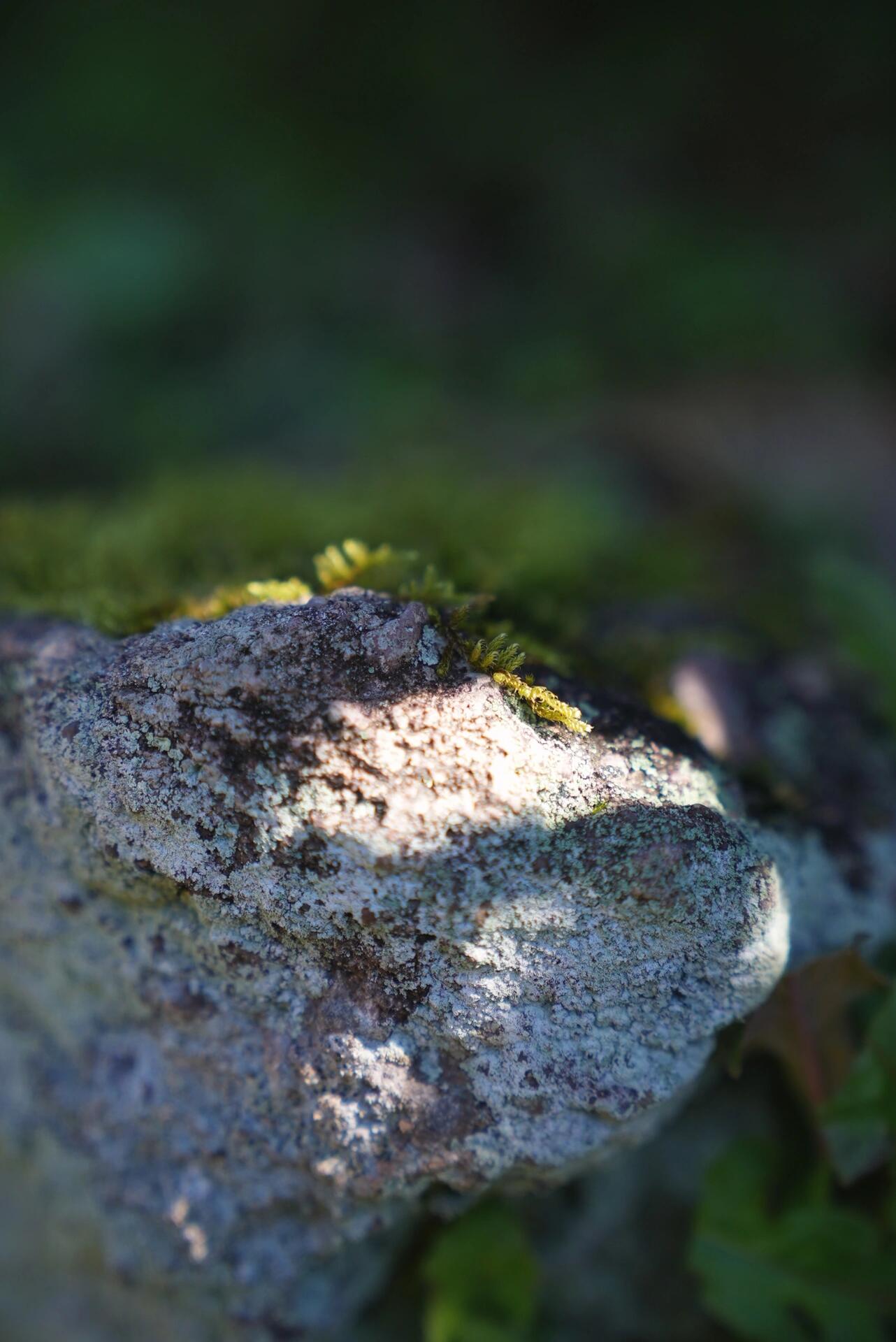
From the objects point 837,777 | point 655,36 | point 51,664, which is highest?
point 655,36

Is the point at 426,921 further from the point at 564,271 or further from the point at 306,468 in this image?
the point at 564,271

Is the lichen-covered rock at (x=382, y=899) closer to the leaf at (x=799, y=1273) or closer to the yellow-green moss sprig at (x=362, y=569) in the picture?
the yellow-green moss sprig at (x=362, y=569)

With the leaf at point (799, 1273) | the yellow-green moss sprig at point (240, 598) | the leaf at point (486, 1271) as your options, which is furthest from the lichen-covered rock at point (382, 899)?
the leaf at point (799, 1273)

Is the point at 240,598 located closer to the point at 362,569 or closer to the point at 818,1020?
the point at 362,569

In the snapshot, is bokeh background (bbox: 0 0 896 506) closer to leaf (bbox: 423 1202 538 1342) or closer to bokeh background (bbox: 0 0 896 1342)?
bokeh background (bbox: 0 0 896 1342)

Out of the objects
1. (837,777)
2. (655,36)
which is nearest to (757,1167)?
(837,777)

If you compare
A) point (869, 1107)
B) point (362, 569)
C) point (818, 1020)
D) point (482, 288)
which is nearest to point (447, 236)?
point (482, 288)
